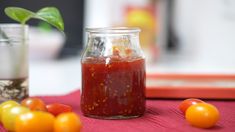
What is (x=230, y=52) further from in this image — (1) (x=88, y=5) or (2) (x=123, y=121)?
(2) (x=123, y=121)

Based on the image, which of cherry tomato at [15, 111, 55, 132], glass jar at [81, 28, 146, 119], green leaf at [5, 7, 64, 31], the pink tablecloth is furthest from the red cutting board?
cherry tomato at [15, 111, 55, 132]

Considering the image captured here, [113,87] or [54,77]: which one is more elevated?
[113,87]

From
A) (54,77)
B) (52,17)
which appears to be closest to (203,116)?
(52,17)

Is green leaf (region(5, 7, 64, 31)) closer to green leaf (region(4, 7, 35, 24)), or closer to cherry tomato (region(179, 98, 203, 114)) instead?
green leaf (region(4, 7, 35, 24))

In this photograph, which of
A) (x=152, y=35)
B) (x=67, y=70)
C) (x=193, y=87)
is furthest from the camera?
(x=152, y=35)

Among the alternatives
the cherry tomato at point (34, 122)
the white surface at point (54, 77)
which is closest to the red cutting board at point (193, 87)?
the cherry tomato at point (34, 122)

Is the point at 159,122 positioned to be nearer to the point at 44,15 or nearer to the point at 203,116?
the point at 203,116

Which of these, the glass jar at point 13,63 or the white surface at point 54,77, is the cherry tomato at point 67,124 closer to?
the glass jar at point 13,63
